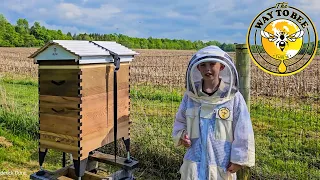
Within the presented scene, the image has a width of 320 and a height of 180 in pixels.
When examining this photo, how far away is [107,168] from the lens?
456 centimetres

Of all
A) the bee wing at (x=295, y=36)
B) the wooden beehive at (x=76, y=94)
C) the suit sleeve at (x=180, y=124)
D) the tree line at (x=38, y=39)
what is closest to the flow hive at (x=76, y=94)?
the wooden beehive at (x=76, y=94)

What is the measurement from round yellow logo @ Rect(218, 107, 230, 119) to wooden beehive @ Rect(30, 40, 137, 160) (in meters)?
1.25

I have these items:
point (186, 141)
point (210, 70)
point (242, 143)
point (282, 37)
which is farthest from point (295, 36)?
point (186, 141)

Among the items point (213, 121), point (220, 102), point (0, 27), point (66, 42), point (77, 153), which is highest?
point (0, 27)

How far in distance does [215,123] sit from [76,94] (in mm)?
1288

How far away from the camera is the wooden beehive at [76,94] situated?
2801mm

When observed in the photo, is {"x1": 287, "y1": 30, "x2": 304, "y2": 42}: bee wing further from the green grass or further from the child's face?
the child's face

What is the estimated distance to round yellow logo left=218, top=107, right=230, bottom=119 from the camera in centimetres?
227

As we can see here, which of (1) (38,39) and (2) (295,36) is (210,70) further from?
(1) (38,39)

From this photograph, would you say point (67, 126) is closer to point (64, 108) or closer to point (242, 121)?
point (64, 108)

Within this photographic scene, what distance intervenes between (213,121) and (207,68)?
40cm

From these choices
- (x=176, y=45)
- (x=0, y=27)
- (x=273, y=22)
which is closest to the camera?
(x=273, y=22)

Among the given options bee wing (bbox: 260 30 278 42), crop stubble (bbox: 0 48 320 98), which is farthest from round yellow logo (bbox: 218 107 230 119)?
crop stubble (bbox: 0 48 320 98)

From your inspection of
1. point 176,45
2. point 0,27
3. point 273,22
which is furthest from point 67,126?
point 0,27
